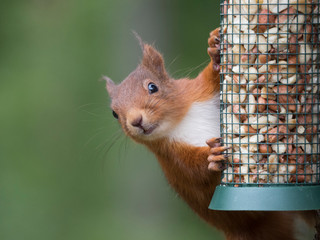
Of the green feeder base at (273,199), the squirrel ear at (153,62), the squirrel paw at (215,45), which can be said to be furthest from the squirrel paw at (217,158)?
the squirrel ear at (153,62)

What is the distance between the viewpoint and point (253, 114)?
363cm

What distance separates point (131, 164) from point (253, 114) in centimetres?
397

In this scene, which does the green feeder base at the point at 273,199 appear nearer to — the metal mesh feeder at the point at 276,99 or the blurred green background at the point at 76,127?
the metal mesh feeder at the point at 276,99

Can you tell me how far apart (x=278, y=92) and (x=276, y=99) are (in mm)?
36

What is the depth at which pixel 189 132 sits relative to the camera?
14.0 feet

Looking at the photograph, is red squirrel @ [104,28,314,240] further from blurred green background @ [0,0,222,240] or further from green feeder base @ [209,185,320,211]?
blurred green background @ [0,0,222,240]

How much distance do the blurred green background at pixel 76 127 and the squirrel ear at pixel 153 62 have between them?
2675mm

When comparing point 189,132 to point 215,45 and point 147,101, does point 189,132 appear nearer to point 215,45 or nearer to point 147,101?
point 147,101

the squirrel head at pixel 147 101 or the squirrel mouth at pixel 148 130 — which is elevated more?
the squirrel head at pixel 147 101

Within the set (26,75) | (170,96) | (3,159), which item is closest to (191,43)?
(26,75)

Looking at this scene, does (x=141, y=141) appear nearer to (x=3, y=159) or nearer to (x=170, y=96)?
(x=170, y=96)

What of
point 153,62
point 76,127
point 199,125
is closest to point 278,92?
point 199,125

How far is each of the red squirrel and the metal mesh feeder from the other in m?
0.39

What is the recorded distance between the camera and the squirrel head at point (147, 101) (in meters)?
4.17
